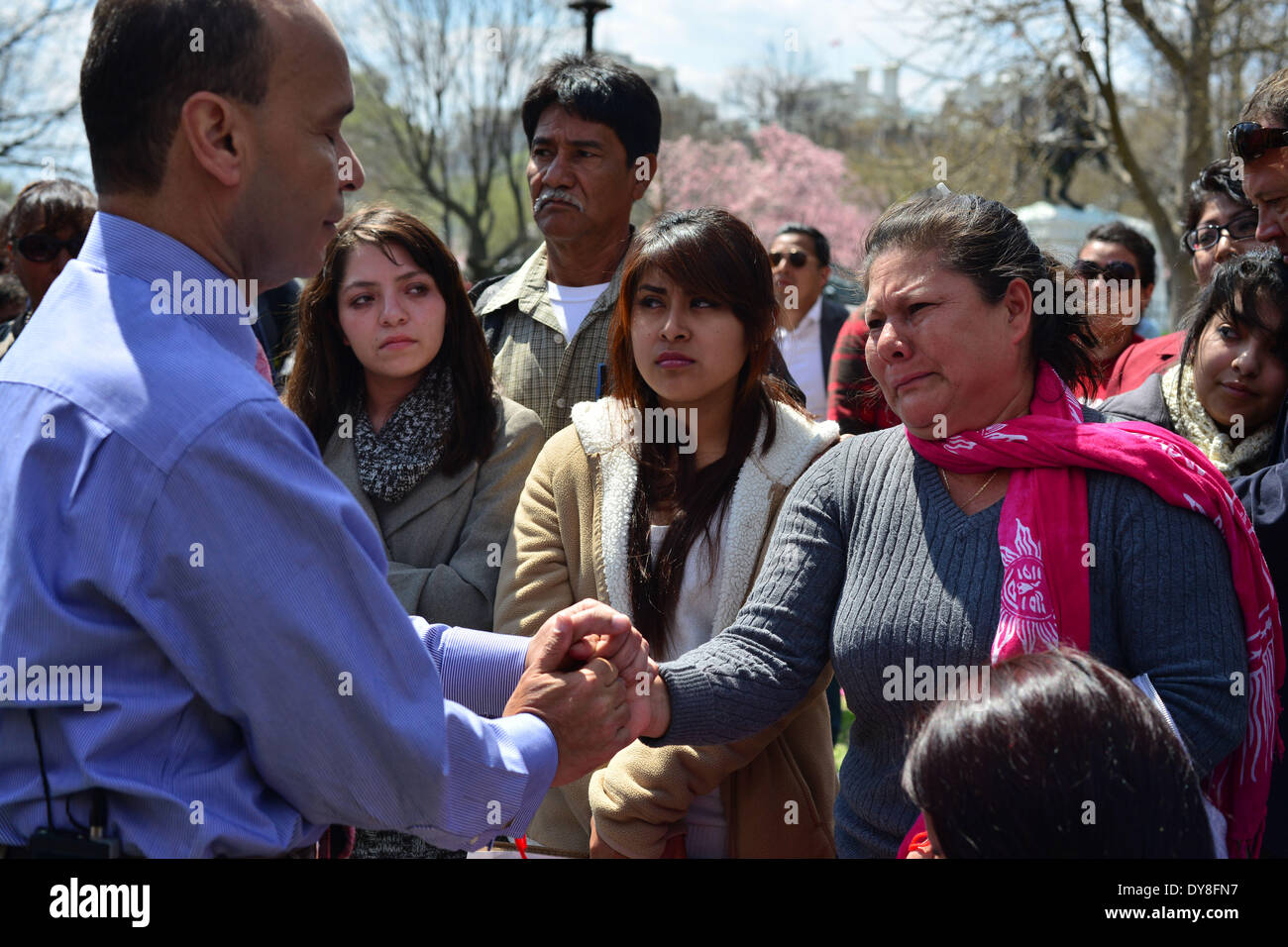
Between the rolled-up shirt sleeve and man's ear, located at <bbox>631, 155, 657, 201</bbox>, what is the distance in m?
2.83

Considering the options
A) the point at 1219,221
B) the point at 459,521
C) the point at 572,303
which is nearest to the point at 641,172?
the point at 572,303

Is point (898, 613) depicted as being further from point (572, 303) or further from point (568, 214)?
point (568, 214)

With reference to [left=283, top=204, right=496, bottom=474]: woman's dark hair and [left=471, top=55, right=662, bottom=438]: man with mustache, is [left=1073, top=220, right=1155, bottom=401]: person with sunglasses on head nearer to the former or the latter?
[left=471, top=55, right=662, bottom=438]: man with mustache

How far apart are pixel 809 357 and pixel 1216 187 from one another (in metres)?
2.83

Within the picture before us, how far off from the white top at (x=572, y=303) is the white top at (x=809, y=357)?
2.79 metres

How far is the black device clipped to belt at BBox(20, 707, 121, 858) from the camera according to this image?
5.15 ft

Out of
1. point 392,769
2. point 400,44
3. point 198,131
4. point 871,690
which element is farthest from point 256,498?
point 400,44

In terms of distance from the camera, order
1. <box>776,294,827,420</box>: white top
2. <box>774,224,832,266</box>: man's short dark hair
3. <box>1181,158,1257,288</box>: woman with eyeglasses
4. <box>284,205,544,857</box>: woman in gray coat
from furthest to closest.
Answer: <box>774,224,832,266</box>: man's short dark hair → <box>776,294,827,420</box>: white top → <box>1181,158,1257,288</box>: woman with eyeglasses → <box>284,205,544,857</box>: woman in gray coat

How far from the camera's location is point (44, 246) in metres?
4.82

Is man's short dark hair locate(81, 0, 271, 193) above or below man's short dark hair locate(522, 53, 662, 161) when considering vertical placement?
below

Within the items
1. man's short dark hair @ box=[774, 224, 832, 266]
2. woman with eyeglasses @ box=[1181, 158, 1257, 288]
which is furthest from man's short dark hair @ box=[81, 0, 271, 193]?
man's short dark hair @ box=[774, 224, 832, 266]

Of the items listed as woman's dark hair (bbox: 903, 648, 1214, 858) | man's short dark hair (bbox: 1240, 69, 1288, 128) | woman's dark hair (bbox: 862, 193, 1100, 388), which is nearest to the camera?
woman's dark hair (bbox: 903, 648, 1214, 858)

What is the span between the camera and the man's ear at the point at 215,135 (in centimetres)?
171

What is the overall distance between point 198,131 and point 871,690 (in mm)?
1582
